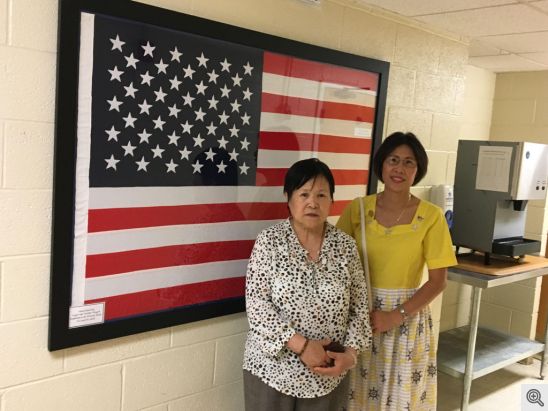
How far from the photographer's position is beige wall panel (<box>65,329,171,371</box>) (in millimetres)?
1712

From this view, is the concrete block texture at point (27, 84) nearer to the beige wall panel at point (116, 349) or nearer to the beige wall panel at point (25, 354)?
the beige wall panel at point (25, 354)

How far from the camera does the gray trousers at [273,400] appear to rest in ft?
5.92

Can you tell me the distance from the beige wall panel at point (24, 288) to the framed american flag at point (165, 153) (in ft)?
0.13

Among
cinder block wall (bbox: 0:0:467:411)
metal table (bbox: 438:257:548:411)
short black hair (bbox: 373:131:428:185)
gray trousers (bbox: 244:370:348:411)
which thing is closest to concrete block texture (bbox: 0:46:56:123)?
cinder block wall (bbox: 0:0:467:411)

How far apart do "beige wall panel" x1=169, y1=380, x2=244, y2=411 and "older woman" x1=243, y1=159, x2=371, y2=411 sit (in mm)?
285

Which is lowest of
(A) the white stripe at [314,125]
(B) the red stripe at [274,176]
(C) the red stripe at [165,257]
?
(C) the red stripe at [165,257]

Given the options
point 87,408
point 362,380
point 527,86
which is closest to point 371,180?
point 362,380

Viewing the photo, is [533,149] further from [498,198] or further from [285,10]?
[285,10]

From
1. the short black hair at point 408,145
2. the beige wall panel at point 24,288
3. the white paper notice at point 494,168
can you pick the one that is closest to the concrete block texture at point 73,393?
the beige wall panel at point 24,288

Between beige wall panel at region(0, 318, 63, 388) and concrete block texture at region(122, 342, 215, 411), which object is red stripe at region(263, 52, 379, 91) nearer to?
concrete block texture at region(122, 342, 215, 411)

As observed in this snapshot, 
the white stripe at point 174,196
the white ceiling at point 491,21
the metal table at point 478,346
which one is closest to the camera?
the white stripe at point 174,196

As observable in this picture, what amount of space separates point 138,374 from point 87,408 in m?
0.20

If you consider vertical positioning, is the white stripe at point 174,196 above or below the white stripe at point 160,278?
above

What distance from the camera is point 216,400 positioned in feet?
7.03
